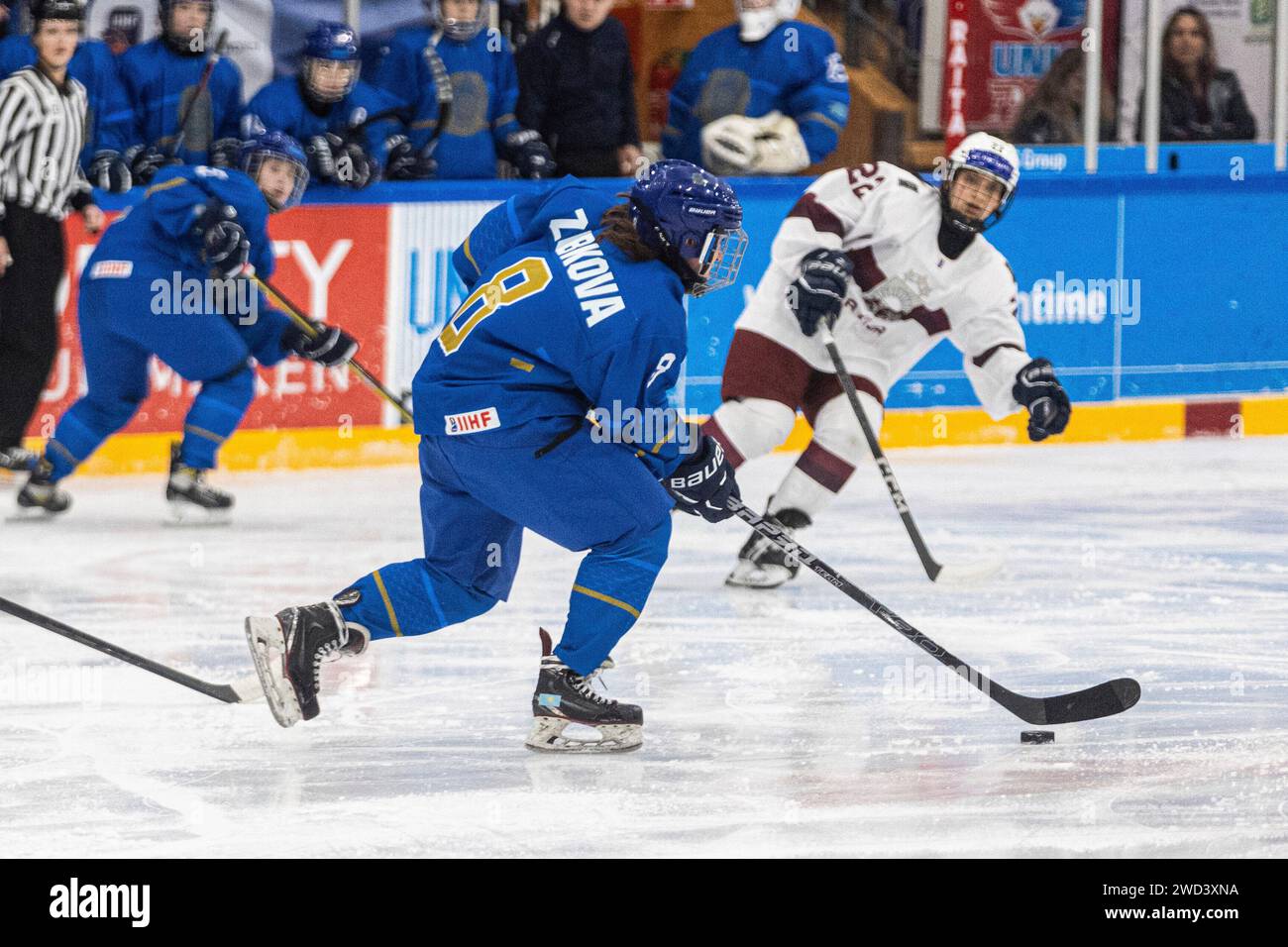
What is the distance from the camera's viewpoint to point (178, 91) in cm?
675

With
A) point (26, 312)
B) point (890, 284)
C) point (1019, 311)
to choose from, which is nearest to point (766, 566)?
point (890, 284)

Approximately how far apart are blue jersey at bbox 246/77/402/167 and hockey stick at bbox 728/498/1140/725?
3.12 metres

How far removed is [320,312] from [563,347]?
3.55 meters

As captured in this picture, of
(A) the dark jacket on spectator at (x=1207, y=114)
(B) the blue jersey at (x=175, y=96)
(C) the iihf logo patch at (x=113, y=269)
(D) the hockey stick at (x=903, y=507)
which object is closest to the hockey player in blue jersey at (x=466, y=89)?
(B) the blue jersey at (x=175, y=96)

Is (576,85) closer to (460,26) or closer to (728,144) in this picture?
(460,26)

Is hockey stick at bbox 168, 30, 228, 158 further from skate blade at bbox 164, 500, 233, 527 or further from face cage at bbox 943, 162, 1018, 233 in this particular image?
face cage at bbox 943, 162, 1018, 233

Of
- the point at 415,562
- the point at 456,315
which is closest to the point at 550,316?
the point at 456,315

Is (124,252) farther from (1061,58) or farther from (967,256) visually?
(1061,58)

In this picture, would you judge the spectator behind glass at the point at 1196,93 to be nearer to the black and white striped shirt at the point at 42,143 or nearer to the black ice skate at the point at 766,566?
the black ice skate at the point at 766,566

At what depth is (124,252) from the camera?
626cm

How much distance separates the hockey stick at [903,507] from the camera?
5383 millimetres

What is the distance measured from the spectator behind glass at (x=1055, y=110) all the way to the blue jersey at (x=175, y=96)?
2848mm

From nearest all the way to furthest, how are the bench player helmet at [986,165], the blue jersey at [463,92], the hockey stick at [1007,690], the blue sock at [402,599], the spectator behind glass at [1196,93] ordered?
the blue sock at [402,599], the hockey stick at [1007,690], the bench player helmet at [986,165], the blue jersey at [463,92], the spectator behind glass at [1196,93]
